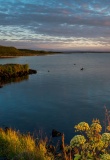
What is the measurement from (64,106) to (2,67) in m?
→ 44.3

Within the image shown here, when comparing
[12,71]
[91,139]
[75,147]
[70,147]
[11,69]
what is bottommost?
[12,71]

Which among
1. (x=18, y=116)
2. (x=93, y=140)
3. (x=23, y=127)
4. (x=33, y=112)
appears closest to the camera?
(x=93, y=140)

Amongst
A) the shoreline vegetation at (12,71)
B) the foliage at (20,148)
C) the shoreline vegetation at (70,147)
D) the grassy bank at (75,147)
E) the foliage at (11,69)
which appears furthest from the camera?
the foliage at (11,69)

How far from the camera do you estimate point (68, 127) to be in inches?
1046

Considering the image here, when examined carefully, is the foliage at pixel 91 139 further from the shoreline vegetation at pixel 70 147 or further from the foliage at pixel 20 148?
the foliage at pixel 20 148

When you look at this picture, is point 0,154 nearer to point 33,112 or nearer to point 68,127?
point 68,127

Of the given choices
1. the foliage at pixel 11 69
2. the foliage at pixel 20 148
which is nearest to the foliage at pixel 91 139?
the foliage at pixel 20 148

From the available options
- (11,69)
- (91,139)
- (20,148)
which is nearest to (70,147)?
(91,139)

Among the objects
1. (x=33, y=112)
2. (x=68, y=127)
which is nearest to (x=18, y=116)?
(x=33, y=112)

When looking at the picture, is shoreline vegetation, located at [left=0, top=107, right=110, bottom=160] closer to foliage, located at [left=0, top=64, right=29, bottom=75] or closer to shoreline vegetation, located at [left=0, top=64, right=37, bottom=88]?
shoreline vegetation, located at [left=0, top=64, right=37, bottom=88]

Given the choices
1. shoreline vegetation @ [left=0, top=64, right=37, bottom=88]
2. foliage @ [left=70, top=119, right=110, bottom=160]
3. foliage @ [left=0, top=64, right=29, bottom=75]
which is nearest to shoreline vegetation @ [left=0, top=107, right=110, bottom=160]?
foliage @ [left=70, top=119, right=110, bottom=160]

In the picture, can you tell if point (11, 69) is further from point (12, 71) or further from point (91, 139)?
point (91, 139)

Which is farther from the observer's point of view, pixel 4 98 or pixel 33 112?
pixel 4 98

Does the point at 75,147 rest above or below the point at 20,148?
above
